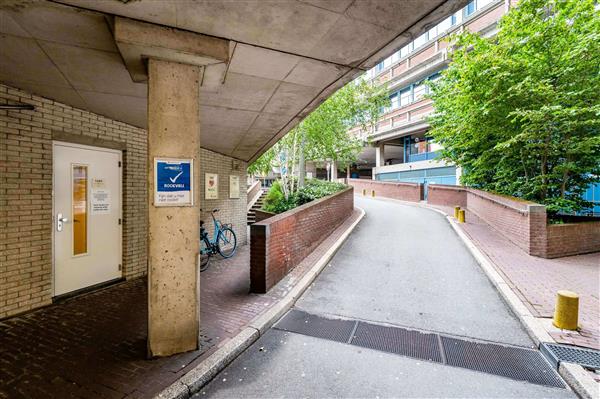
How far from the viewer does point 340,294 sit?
217 inches

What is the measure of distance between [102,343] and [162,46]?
343 cm

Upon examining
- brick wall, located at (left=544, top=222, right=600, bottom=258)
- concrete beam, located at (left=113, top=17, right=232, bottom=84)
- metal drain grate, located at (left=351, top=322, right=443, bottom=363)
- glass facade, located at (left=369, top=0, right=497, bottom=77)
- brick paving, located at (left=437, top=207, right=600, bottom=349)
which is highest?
glass facade, located at (left=369, top=0, right=497, bottom=77)

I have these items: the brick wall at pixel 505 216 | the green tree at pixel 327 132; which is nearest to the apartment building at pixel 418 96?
the green tree at pixel 327 132

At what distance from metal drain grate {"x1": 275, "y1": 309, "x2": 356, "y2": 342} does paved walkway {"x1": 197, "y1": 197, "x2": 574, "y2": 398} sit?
14cm

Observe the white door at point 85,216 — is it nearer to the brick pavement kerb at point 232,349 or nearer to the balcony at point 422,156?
the brick pavement kerb at point 232,349

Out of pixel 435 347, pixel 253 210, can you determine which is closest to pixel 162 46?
pixel 435 347

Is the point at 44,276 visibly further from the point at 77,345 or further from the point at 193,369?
the point at 193,369

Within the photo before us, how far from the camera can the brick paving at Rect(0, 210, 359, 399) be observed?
283 cm

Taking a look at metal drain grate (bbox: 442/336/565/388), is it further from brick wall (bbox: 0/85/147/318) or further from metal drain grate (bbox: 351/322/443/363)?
brick wall (bbox: 0/85/147/318)

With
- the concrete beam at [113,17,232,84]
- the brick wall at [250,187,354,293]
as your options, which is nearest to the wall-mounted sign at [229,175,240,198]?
the brick wall at [250,187,354,293]

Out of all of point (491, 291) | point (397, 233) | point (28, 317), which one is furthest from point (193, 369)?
point (397, 233)

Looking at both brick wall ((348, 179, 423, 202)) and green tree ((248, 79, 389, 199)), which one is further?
brick wall ((348, 179, 423, 202))

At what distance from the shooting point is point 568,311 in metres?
3.95

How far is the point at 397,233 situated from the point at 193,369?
8483 mm
